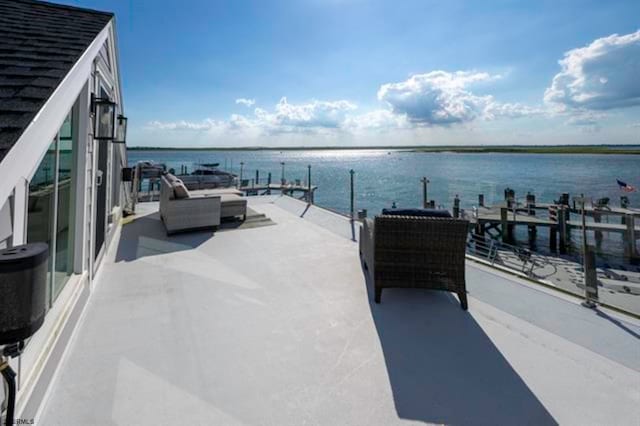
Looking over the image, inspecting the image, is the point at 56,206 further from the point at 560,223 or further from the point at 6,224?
the point at 560,223

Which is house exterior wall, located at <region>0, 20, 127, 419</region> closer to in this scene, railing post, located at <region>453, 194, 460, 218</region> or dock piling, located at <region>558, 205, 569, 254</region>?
railing post, located at <region>453, 194, 460, 218</region>

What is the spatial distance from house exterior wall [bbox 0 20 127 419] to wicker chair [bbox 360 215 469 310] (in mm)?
2213

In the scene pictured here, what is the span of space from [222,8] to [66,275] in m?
6.85

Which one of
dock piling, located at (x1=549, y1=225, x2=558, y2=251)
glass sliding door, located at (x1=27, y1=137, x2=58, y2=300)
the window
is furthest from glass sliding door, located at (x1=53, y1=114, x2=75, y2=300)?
dock piling, located at (x1=549, y1=225, x2=558, y2=251)

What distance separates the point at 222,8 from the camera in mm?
6734

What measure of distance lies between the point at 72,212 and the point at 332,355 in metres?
2.45

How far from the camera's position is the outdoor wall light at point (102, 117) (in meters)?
2.79

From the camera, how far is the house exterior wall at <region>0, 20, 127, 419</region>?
1108 mm

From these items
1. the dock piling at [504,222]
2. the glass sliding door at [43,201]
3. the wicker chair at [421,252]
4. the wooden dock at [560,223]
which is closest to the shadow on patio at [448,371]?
the wicker chair at [421,252]

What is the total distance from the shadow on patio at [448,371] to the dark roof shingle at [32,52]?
2.14 metres

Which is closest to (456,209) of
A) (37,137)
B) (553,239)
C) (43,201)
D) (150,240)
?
(553,239)

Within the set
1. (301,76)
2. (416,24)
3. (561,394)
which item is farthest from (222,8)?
(561,394)

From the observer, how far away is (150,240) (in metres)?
4.63

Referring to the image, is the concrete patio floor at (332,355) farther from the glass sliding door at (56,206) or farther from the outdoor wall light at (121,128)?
the outdoor wall light at (121,128)
